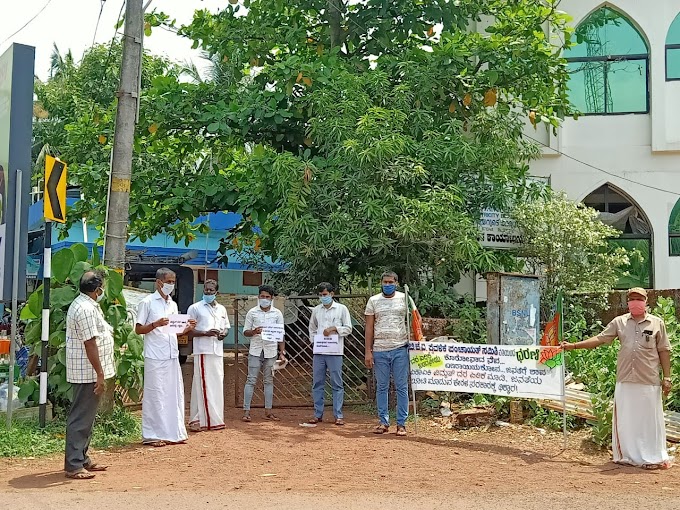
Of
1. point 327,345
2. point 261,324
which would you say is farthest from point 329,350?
point 261,324

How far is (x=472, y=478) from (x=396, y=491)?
931 mm

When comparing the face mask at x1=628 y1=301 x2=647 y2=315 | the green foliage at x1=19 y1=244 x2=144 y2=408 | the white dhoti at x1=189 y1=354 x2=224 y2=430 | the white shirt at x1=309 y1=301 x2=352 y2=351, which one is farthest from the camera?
the white shirt at x1=309 y1=301 x2=352 y2=351

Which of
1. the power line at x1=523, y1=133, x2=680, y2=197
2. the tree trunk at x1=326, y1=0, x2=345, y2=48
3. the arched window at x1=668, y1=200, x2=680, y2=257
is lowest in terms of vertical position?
the arched window at x1=668, y1=200, x2=680, y2=257

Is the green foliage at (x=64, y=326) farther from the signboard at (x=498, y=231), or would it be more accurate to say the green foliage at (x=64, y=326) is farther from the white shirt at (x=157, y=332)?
the signboard at (x=498, y=231)

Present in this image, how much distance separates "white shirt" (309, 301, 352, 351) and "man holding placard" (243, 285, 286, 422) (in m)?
0.47

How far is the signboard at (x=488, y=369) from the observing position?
29.9 ft

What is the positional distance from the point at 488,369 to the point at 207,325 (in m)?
3.37

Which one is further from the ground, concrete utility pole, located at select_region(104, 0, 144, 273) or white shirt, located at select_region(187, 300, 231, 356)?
concrete utility pole, located at select_region(104, 0, 144, 273)

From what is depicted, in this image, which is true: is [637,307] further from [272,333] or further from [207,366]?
[207,366]

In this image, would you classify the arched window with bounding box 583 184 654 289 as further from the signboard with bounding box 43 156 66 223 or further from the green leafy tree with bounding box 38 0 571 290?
the signboard with bounding box 43 156 66 223

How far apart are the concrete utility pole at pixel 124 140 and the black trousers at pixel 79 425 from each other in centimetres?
253

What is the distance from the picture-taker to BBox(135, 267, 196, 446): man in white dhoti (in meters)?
9.02

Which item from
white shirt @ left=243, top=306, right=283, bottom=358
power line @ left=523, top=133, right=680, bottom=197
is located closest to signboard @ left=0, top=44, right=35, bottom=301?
white shirt @ left=243, top=306, right=283, bottom=358

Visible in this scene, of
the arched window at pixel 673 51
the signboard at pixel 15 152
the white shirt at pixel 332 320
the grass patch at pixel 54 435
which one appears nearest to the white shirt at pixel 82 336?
the grass patch at pixel 54 435
